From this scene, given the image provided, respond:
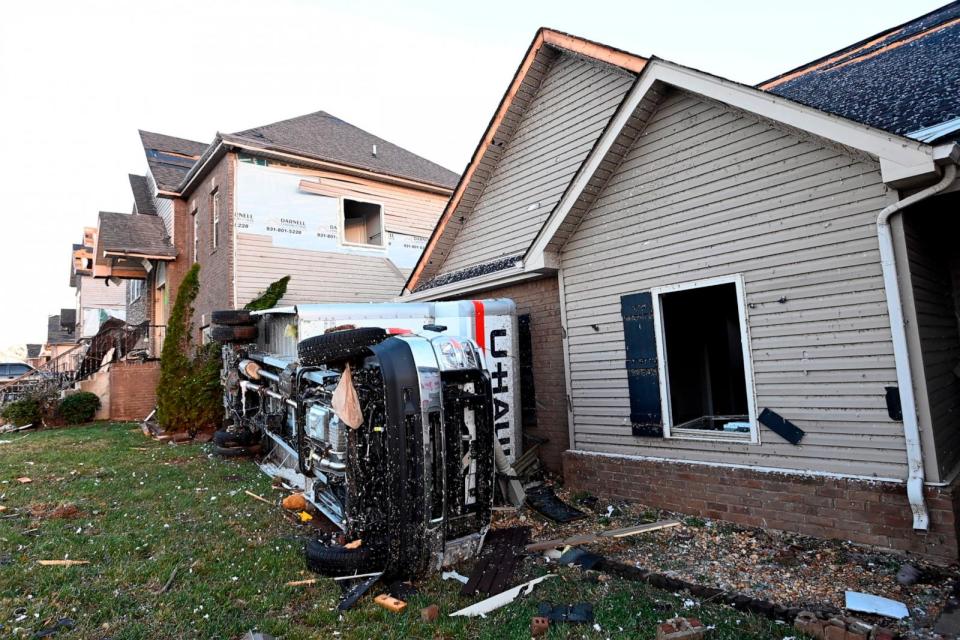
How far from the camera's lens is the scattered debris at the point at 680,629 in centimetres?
299

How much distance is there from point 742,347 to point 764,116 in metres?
2.18

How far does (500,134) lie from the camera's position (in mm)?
8836

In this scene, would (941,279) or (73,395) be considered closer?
(941,279)

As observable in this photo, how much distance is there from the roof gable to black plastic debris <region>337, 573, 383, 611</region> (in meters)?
4.76

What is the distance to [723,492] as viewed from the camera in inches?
204

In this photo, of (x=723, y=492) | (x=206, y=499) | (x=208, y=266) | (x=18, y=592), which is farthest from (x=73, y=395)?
(x=723, y=492)

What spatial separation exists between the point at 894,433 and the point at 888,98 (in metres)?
3.46

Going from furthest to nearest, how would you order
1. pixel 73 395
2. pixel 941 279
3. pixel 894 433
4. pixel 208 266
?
pixel 73 395
pixel 208 266
pixel 941 279
pixel 894 433

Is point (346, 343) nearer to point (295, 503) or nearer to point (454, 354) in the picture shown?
point (454, 354)

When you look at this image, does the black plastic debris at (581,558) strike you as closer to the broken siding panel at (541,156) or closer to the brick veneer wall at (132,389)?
the broken siding panel at (541,156)

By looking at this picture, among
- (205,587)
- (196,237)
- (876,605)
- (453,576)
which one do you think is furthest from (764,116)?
(196,237)

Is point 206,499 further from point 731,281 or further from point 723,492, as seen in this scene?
point 731,281

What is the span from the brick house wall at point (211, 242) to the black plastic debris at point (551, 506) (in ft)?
29.3

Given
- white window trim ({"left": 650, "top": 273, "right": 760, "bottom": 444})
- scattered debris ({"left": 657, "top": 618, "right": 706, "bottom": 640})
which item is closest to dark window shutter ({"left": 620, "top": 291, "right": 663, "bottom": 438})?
white window trim ({"left": 650, "top": 273, "right": 760, "bottom": 444})
